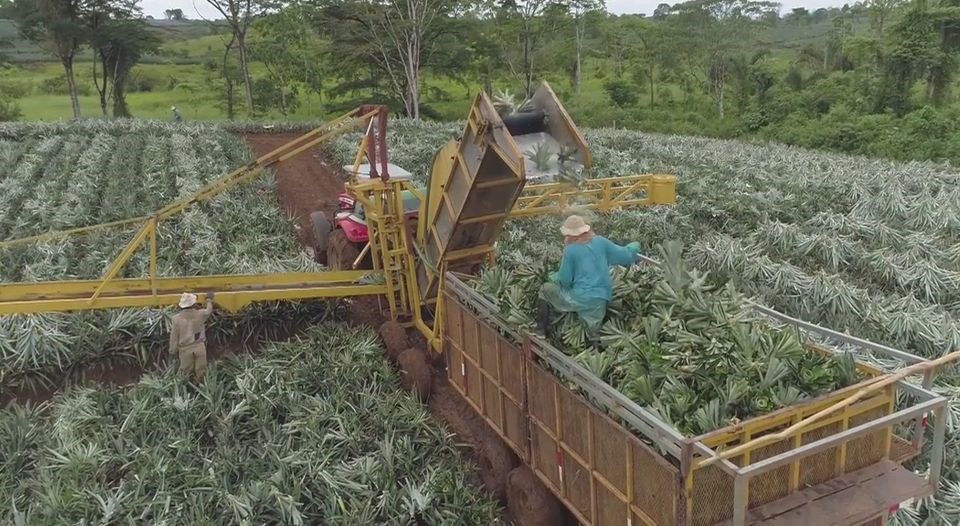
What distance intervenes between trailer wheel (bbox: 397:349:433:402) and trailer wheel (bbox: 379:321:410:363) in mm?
314

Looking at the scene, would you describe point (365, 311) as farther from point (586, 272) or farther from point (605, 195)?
point (586, 272)

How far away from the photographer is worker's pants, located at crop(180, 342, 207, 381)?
857 cm

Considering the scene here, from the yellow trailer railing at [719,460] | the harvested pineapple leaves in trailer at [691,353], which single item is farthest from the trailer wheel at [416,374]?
the yellow trailer railing at [719,460]

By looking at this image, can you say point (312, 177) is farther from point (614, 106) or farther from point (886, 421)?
point (614, 106)

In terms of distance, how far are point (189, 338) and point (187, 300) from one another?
471 mm

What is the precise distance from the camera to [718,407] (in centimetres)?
453

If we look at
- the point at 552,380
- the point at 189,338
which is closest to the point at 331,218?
the point at 189,338

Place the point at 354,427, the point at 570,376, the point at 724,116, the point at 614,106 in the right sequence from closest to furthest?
the point at 570,376, the point at 354,427, the point at 724,116, the point at 614,106

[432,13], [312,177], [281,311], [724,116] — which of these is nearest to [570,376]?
[281,311]

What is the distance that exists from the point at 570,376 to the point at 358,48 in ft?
143

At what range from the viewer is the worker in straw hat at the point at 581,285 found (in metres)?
5.81

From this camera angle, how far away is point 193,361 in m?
8.64

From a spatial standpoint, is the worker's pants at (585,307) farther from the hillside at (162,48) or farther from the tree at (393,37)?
the hillside at (162,48)

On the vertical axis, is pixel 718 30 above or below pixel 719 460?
above
